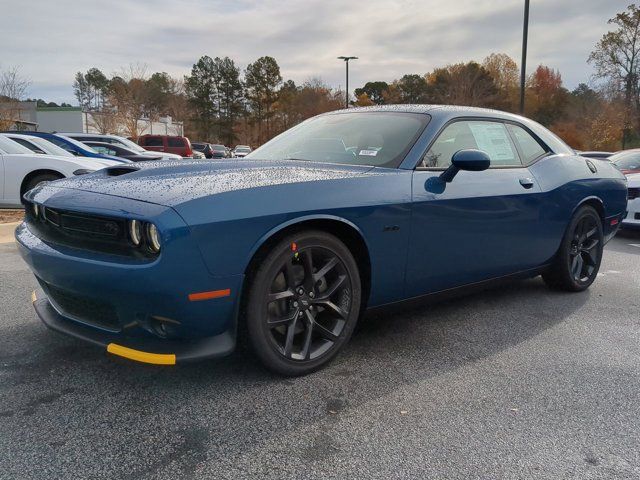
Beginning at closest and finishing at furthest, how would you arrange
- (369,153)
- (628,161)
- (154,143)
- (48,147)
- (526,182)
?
(369,153)
(526,182)
(48,147)
(628,161)
(154,143)

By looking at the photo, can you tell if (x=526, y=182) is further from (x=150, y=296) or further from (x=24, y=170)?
(x=24, y=170)

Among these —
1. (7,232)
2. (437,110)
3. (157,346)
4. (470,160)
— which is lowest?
(7,232)

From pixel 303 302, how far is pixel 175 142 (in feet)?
76.9

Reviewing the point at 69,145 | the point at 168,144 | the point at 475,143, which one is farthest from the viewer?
the point at 168,144

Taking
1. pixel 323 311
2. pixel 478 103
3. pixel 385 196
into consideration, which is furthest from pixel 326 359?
pixel 478 103

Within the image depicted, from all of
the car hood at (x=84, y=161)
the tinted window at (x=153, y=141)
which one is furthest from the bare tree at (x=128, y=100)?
the car hood at (x=84, y=161)

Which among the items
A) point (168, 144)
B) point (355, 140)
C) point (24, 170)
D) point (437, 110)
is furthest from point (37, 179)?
point (168, 144)

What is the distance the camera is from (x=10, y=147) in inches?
325

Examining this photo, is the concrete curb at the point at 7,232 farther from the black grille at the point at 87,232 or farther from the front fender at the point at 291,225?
the front fender at the point at 291,225

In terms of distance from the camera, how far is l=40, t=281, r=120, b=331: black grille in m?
2.32

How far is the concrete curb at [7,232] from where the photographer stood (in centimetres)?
650

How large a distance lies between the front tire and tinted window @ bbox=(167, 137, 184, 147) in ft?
75.8

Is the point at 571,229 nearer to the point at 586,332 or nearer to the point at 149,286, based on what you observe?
the point at 586,332

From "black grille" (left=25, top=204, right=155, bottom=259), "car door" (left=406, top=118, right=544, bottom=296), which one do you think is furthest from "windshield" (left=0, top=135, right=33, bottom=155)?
"car door" (left=406, top=118, right=544, bottom=296)
